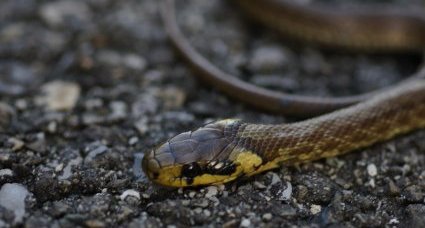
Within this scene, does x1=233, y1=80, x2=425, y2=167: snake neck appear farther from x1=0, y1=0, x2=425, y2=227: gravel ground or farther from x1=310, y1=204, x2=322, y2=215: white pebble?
x1=310, y1=204, x2=322, y2=215: white pebble

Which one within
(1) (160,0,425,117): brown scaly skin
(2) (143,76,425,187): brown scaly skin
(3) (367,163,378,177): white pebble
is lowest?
(3) (367,163,378,177): white pebble

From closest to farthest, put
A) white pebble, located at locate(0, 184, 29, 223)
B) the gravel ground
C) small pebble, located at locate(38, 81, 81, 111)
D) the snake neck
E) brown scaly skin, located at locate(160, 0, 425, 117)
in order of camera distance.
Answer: white pebble, located at locate(0, 184, 29, 223) → the gravel ground → the snake neck → small pebble, located at locate(38, 81, 81, 111) → brown scaly skin, located at locate(160, 0, 425, 117)

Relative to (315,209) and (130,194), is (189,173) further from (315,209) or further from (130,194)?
(315,209)

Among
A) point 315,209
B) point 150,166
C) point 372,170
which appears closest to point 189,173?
point 150,166

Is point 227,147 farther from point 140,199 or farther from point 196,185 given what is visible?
point 140,199

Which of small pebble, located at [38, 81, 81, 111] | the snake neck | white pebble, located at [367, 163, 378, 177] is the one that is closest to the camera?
the snake neck

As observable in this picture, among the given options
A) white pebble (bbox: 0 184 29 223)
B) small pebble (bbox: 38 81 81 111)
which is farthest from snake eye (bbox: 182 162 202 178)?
small pebble (bbox: 38 81 81 111)

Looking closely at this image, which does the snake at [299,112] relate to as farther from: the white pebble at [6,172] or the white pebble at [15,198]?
the white pebble at [6,172]

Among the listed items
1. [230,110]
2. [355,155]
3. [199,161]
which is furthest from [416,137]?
[199,161]

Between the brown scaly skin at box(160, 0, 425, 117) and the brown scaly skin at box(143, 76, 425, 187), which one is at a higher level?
the brown scaly skin at box(160, 0, 425, 117)

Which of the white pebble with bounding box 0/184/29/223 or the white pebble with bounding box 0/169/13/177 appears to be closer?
the white pebble with bounding box 0/184/29/223
